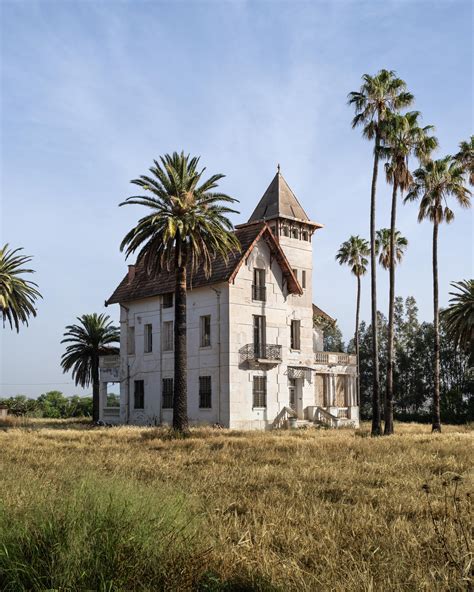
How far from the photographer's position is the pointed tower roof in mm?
49094

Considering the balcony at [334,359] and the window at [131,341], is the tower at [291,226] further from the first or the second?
the window at [131,341]

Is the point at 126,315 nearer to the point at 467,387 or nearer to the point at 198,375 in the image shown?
the point at 198,375

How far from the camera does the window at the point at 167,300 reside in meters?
46.7

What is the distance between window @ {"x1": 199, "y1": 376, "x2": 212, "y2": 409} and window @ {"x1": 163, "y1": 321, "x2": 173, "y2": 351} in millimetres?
3878

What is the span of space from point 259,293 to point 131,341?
10609 millimetres

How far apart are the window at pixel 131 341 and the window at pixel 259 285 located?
10.3 m

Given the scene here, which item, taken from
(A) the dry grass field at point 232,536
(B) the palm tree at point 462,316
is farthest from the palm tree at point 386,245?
(A) the dry grass field at point 232,536

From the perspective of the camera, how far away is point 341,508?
1208cm

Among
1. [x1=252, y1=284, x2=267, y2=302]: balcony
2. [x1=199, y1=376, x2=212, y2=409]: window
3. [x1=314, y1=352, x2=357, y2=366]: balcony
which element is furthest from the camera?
[x1=314, y1=352, x2=357, y2=366]: balcony

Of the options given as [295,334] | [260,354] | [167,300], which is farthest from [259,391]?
[167,300]

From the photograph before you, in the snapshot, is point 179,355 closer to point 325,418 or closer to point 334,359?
point 325,418

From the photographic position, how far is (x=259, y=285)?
44.7 meters

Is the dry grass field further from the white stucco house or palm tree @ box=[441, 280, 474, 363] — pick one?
palm tree @ box=[441, 280, 474, 363]

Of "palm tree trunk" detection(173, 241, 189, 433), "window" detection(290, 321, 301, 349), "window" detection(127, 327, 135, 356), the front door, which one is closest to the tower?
"window" detection(290, 321, 301, 349)
